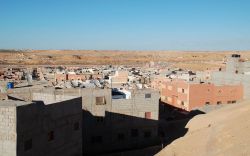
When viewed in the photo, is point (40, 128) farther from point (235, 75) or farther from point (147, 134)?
point (235, 75)

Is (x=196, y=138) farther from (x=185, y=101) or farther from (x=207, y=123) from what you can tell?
(x=185, y=101)

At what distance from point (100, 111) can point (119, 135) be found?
3.09 m

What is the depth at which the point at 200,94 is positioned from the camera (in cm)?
4634

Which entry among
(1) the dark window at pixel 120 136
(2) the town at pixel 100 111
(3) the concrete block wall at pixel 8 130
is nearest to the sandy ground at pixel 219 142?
(2) the town at pixel 100 111

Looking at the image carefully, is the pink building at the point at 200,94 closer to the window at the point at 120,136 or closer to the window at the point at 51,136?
the window at the point at 120,136

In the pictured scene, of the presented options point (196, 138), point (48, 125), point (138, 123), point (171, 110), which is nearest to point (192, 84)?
point (171, 110)

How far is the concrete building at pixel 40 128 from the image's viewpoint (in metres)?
18.3

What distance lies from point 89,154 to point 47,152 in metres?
10.6

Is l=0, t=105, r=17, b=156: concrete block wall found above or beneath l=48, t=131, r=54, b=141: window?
above

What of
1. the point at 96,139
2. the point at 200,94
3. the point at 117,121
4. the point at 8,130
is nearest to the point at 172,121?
the point at 200,94

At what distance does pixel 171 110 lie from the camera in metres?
49.8

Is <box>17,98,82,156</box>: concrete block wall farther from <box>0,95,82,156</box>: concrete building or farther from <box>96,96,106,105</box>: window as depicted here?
<box>96,96,106,105</box>: window

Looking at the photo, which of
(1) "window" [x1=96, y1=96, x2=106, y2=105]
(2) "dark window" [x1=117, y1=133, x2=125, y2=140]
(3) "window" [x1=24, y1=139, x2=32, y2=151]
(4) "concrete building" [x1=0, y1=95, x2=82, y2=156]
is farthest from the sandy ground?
(3) "window" [x1=24, y1=139, x2=32, y2=151]

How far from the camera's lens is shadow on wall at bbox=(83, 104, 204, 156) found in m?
31.4
